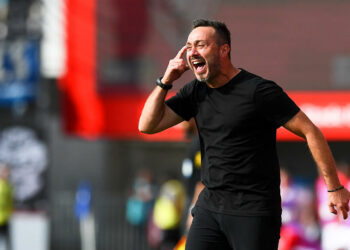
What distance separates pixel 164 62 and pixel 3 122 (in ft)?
10.0

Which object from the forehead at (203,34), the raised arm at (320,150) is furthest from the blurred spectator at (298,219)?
the forehead at (203,34)

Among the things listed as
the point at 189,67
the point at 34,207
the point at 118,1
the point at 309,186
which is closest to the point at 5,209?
the point at 34,207

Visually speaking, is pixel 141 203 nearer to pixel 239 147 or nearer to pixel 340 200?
pixel 239 147

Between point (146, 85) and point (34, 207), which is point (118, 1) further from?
point (34, 207)

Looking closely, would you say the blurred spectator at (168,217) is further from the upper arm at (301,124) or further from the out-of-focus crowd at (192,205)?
the upper arm at (301,124)

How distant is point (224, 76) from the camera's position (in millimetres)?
4094

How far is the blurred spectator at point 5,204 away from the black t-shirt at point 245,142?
938cm

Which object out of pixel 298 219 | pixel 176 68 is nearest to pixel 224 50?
pixel 176 68

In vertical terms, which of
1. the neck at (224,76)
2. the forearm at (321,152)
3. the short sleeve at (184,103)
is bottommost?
the forearm at (321,152)

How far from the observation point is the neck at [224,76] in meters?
4.09

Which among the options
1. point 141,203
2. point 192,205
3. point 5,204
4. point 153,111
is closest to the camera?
point 153,111

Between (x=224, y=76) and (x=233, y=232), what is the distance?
0.84m

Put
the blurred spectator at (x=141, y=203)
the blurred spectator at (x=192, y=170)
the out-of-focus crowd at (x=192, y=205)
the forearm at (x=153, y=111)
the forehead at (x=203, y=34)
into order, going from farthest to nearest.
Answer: the blurred spectator at (x=141, y=203) → the out-of-focus crowd at (x=192, y=205) → the blurred spectator at (x=192, y=170) → the forearm at (x=153, y=111) → the forehead at (x=203, y=34)

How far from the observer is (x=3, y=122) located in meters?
13.2
